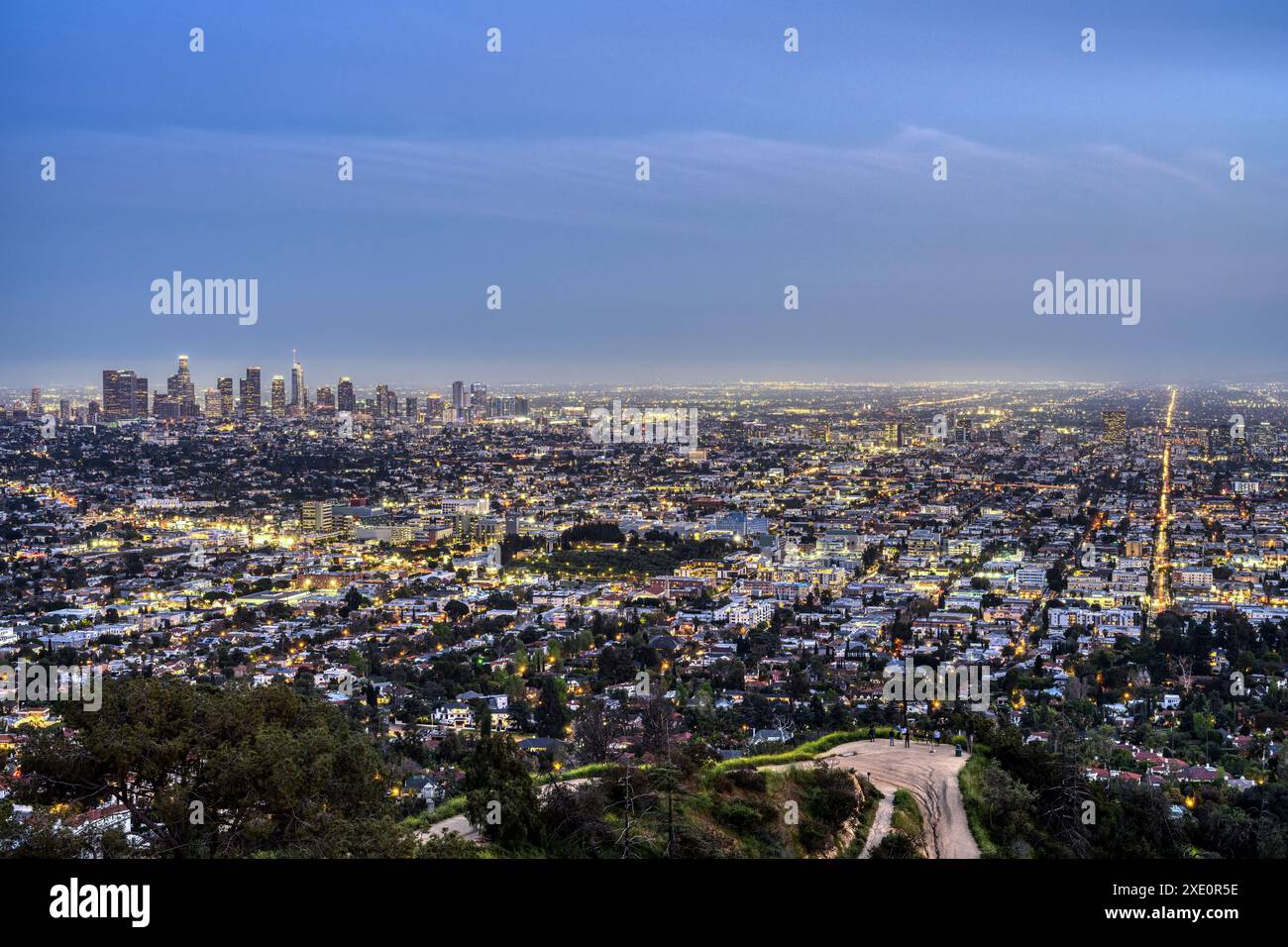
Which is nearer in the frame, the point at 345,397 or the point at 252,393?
the point at 252,393

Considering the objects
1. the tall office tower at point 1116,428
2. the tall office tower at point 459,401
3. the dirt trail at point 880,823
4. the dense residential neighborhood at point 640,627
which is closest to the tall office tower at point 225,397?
the dense residential neighborhood at point 640,627

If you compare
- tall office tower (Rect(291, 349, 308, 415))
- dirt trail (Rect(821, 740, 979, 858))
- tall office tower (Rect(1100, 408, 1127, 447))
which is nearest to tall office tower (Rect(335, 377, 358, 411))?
tall office tower (Rect(291, 349, 308, 415))

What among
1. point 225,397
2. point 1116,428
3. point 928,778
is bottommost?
point 928,778

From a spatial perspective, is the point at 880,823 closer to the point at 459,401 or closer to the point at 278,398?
the point at 278,398

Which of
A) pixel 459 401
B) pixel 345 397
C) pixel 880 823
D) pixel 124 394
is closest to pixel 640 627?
pixel 880 823

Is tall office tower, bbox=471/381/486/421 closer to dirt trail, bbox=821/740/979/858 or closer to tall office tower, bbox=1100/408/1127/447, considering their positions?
tall office tower, bbox=1100/408/1127/447
